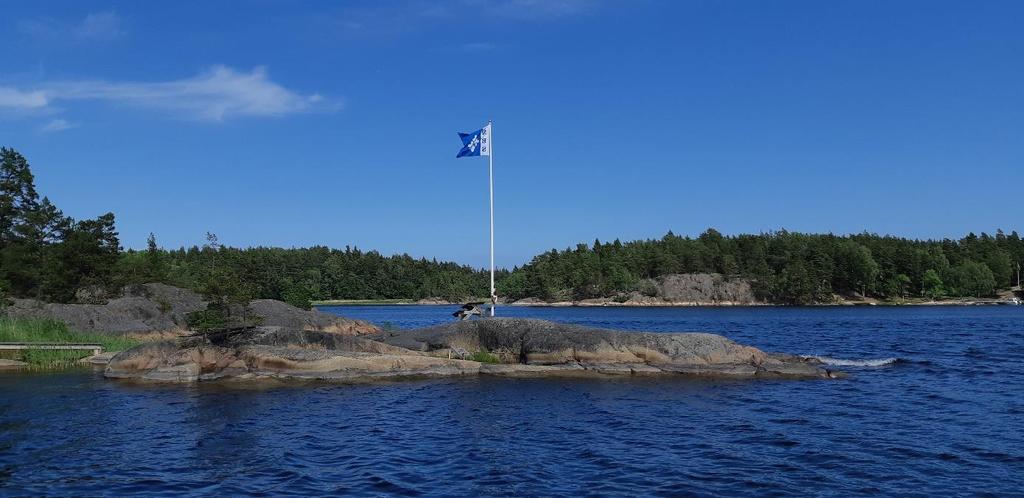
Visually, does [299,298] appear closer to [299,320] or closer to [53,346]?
[299,320]

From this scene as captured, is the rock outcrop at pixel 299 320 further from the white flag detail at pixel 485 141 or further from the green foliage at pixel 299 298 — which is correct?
the white flag detail at pixel 485 141

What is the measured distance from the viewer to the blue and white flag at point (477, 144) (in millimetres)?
39438

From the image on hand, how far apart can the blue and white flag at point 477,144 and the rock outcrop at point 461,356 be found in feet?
31.5

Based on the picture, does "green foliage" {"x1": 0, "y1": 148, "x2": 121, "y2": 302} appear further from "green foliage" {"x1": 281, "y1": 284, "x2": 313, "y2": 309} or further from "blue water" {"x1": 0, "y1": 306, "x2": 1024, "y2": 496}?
"blue water" {"x1": 0, "y1": 306, "x2": 1024, "y2": 496}

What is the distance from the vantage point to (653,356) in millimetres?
35188

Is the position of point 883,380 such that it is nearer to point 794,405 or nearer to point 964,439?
point 794,405

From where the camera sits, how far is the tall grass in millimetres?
37438

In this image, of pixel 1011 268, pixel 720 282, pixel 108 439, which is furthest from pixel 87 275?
pixel 1011 268

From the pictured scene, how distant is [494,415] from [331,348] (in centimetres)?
1392

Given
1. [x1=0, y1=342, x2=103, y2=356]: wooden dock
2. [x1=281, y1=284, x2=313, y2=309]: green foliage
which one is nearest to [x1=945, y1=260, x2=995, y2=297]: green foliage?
[x1=281, y1=284, x2=313, y2=309]: green foliage

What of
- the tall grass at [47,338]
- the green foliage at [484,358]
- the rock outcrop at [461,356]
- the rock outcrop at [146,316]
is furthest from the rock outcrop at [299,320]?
the green foliage at [484,358]

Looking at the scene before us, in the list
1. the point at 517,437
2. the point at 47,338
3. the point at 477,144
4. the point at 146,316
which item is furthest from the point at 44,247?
the point at 517,437

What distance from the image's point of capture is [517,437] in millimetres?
20984

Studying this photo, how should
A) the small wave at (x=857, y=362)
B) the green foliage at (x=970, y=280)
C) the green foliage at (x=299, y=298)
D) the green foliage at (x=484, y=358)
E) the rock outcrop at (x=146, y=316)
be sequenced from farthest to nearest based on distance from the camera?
the green foliage at (x=970, y=280)
the green foliage at (x=299, y=298)
the rock outcrop at (x=146, y=316)
the small wave at (x=857, y=362)
the green foliage at (x=484, y=358)
